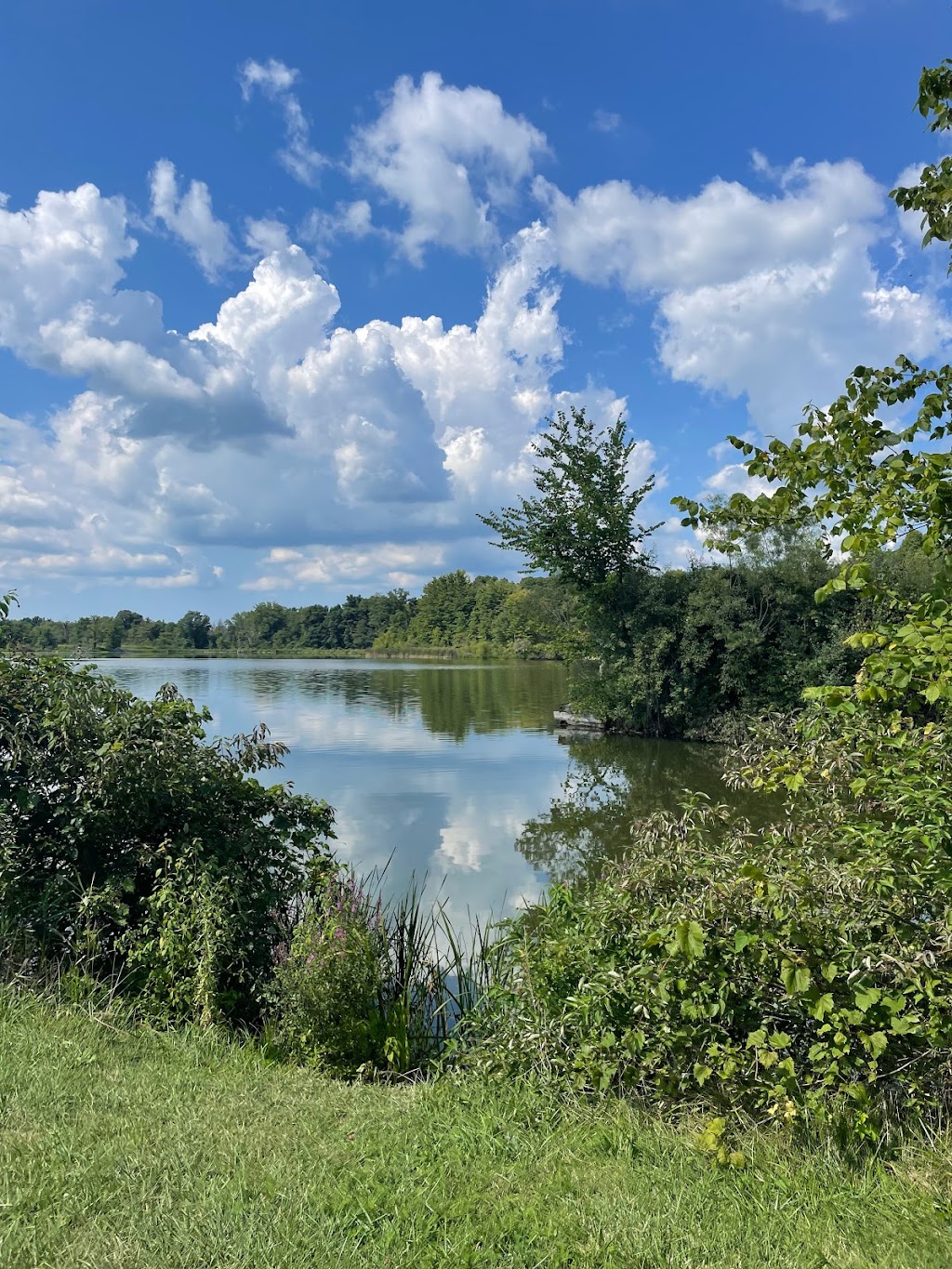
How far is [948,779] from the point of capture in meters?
2.90

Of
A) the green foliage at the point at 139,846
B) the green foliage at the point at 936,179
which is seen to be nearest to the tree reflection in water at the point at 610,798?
the green foliage at the point at 139,846

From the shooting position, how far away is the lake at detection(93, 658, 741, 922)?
8.99 meters

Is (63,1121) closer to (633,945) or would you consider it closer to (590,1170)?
(590,1170)

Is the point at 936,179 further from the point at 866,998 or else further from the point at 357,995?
the point at 357,995

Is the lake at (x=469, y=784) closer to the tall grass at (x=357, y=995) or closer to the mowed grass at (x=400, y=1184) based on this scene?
the tall grass at (x=357, y=995)

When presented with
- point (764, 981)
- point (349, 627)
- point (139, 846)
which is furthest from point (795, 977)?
point (349, 627)

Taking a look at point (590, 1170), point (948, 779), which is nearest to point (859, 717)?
point (948, 779)

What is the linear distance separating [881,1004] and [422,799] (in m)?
10.6

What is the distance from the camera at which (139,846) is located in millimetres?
5223

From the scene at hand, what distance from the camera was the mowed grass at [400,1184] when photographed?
2.24 meters

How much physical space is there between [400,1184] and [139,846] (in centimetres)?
337

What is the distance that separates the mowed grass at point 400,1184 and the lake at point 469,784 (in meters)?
2.27

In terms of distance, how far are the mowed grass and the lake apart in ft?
7.46

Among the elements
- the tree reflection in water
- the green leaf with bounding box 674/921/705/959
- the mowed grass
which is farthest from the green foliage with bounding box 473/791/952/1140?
Answer: the tree reflection in water
